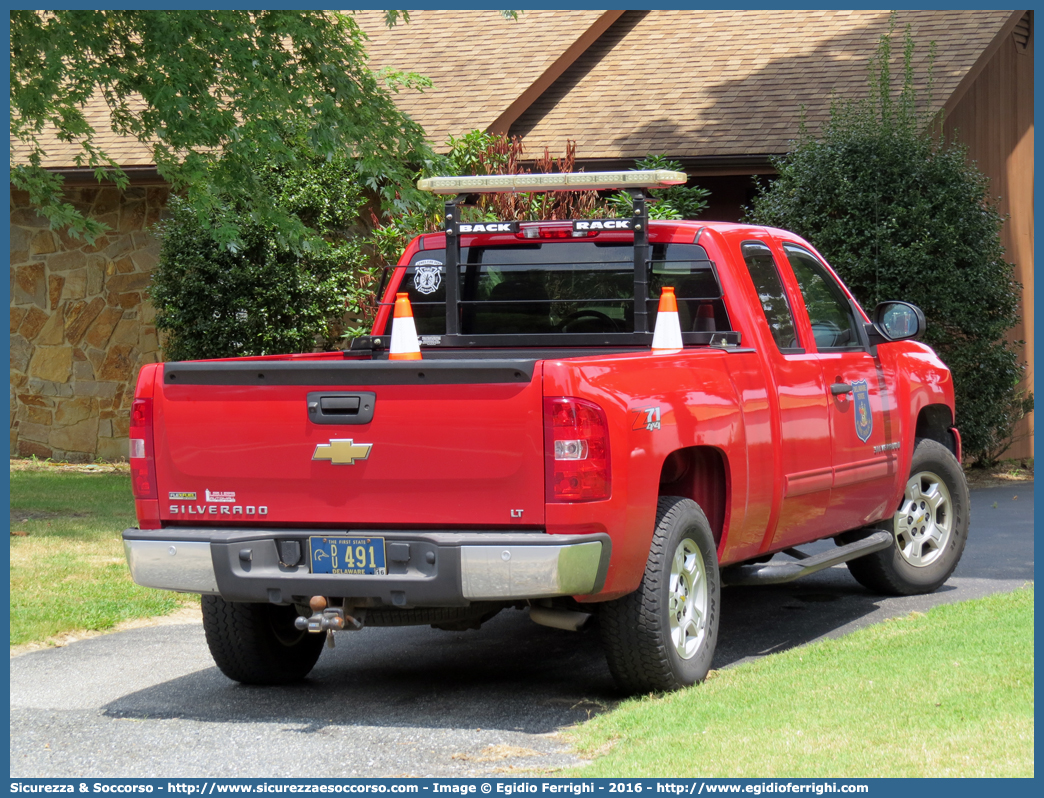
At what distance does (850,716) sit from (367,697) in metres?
2.17

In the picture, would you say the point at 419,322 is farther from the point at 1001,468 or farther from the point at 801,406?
the point at 1001,468

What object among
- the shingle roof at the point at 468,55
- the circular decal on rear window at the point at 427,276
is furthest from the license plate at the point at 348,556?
the shingle roof at the point at 468,55

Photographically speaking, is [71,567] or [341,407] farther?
[71,567]

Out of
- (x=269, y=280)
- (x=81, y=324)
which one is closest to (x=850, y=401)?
(x=269, y=280)

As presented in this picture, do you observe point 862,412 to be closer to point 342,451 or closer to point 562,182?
point 562,182

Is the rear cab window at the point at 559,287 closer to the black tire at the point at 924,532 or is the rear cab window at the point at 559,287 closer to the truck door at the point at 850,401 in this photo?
the truck door at the point at 850,401

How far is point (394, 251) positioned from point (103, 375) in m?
5.09

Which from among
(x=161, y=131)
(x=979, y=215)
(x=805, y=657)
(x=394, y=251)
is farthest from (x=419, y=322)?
(x=979, y=215)

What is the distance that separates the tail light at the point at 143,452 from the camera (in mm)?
5664

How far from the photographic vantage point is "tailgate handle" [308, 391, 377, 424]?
530 centimetres

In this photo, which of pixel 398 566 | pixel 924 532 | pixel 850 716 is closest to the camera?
pixel 850 716

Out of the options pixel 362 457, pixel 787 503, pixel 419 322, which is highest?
pixel 419 322

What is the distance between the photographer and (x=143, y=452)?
5715mm

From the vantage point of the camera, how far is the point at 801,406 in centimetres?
669
